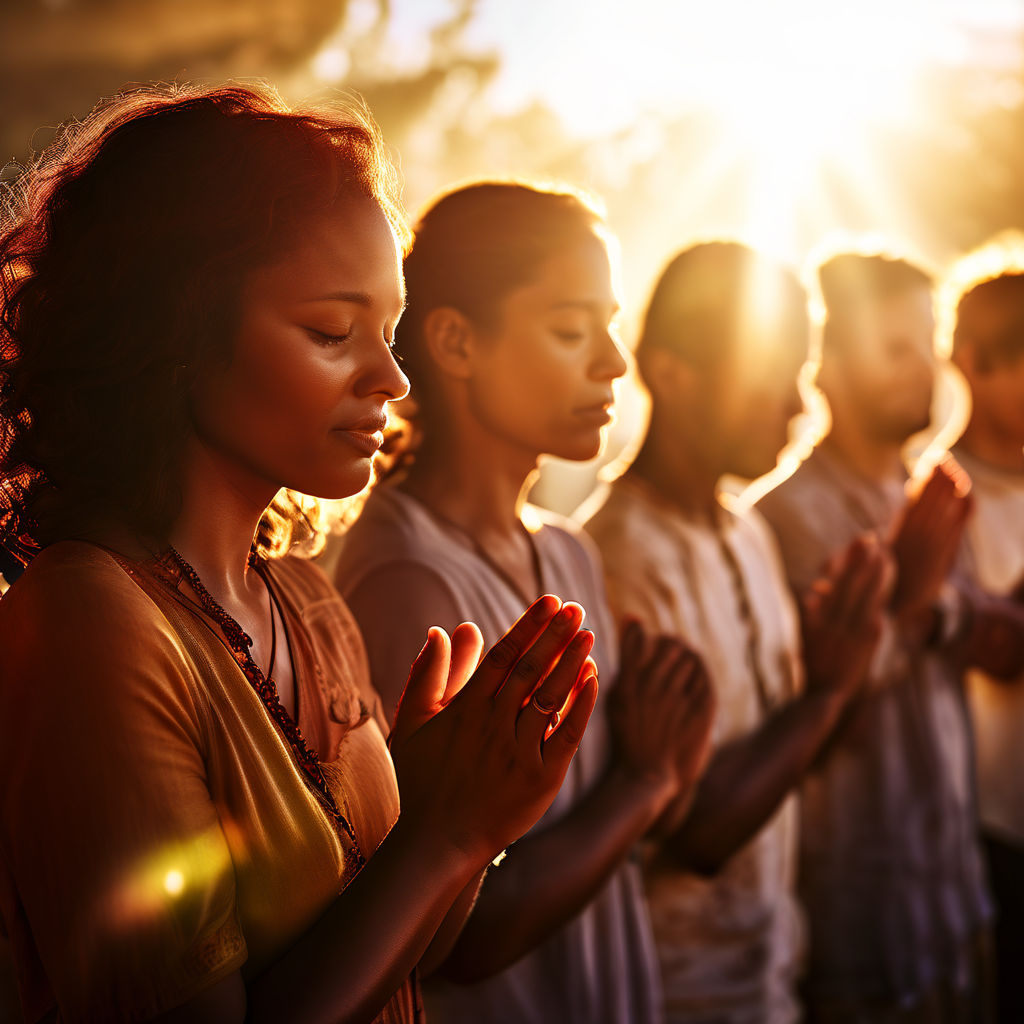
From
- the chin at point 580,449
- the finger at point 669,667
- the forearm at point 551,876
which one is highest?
the chin at point 580,449

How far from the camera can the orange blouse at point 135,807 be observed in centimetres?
105

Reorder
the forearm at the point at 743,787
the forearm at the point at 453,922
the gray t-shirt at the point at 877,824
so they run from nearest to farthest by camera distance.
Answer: the forearm at the point at 453,922 < the forearm at the point at 743,787 < the gray t-shirt at the point at 877,824

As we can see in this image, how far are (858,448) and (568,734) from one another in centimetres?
294

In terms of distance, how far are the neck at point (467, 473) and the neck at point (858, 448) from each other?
2.01 m

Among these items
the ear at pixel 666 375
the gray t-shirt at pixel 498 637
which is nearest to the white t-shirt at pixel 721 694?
the ear at pixel 666 375

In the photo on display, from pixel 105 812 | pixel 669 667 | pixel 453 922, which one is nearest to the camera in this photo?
pixel 105 812

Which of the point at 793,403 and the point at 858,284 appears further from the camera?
the point at 858,284

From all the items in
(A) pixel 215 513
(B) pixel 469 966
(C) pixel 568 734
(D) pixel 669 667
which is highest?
(A) pixel 215 513

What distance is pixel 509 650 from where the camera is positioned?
4.28 ft

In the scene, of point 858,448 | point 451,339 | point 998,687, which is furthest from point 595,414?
point 998,687

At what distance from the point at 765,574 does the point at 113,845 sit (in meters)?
2.41

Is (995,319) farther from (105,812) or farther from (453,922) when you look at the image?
(105,812)

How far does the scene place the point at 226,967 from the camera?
1.12 metres

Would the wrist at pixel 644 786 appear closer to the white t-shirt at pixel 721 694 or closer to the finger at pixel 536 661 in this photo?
the white t-shirt at pixel 721 694
